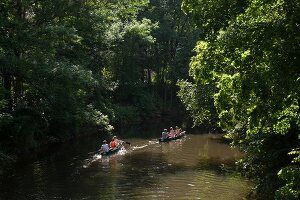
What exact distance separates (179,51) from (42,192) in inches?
1519

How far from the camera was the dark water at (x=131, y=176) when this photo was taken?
16.6 meters

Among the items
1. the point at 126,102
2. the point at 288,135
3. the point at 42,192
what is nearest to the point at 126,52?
the point at 126,102

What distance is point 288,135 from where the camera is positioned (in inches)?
544

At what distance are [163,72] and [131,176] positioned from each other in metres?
35.9

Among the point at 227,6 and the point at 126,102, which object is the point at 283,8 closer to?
the point at 227,6

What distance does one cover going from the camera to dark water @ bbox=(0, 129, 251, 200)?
16.6 meters

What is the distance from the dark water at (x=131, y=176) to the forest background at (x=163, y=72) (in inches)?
59.0

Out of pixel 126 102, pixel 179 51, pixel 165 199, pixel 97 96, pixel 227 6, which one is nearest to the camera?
pixel 227 6

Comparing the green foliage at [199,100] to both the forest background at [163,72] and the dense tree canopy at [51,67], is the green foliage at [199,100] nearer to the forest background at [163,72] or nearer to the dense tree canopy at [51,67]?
the forest background at [163,72]

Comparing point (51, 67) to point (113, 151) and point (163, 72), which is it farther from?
point (163, 72)

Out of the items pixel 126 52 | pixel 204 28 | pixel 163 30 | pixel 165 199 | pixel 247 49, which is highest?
pixel 163 30

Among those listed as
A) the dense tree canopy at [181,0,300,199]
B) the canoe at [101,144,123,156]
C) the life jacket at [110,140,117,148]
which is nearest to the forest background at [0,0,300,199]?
the dense tree canopy at [181,0,300,199]

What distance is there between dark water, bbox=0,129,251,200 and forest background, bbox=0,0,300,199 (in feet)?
4.92

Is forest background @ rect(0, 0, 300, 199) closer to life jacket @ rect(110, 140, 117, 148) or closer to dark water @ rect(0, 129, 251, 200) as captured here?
life jacket @ rect(110, 140, 117, 148)
